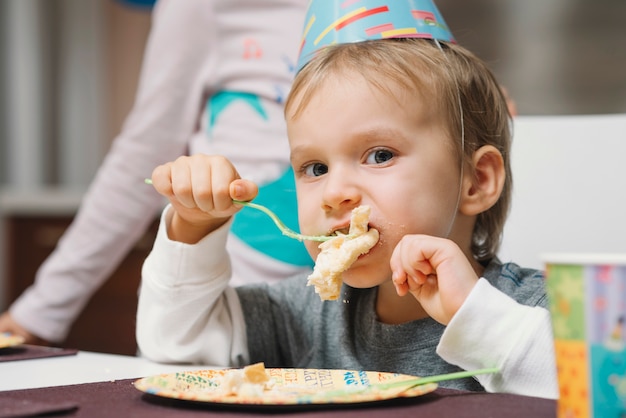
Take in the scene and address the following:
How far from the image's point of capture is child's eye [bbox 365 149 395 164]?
0.90 metres

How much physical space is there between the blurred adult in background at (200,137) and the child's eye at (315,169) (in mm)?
361

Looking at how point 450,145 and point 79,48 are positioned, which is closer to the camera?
point 450,145

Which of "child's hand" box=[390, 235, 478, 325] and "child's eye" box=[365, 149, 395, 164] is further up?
"child's eye" box=[365, 149, 395, 164]

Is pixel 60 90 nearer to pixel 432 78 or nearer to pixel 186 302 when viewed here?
pixel 186 302

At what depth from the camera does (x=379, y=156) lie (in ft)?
2.99

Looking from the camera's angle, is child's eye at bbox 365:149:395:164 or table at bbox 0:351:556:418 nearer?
table at bbox 0:351:556:418

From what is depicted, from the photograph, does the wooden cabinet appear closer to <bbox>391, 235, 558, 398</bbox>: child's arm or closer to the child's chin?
the child's chin

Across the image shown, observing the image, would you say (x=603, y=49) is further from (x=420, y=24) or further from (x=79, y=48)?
(x=79, y=48)

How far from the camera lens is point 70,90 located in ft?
12.1

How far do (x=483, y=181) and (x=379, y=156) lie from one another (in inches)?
6.9

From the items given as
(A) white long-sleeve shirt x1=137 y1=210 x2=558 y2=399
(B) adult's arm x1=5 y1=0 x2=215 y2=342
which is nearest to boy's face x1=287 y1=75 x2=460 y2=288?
(A) white long-sleeve shirt x1=137 y1=210 x2=558 y2=399

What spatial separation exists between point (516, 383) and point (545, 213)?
0.55m

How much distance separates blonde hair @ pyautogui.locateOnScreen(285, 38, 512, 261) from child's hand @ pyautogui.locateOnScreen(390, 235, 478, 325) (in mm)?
215

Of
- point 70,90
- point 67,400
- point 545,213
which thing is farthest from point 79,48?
point 67,400
